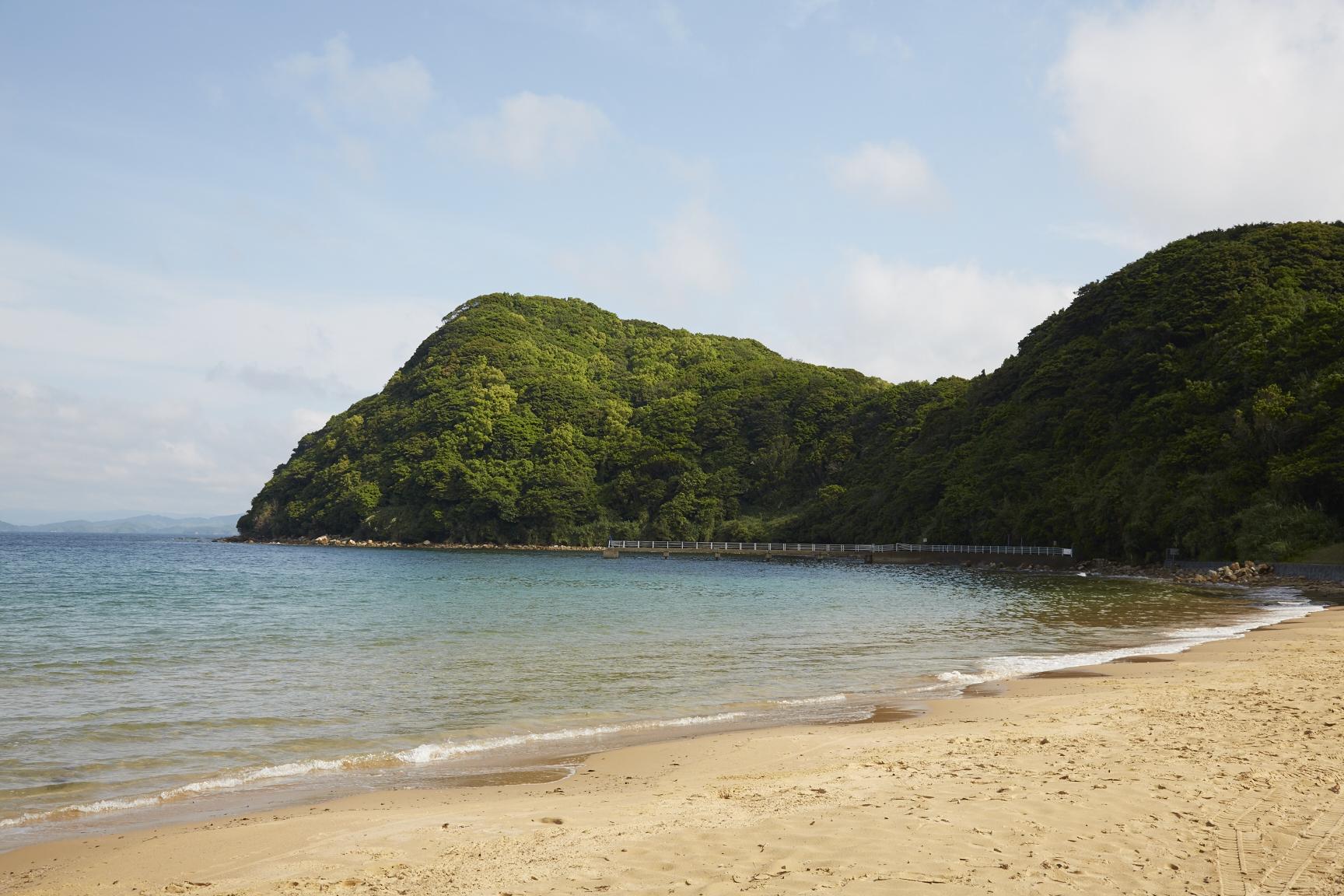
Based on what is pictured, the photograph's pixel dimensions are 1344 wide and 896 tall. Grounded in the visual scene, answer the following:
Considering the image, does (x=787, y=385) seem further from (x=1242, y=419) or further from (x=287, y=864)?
(x=287, y=864)

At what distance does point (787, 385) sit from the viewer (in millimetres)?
147500

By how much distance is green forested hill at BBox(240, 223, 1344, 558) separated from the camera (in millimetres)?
55594

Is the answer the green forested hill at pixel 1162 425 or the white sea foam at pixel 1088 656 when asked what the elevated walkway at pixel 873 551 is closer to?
the green forested hill at pixel 1162 425

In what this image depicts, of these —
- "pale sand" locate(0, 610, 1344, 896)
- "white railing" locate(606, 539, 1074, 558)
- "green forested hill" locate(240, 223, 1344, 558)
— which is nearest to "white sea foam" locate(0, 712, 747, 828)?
"pale sand" locate(0, 610, 1344, 896)

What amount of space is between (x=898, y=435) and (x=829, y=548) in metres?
25.7

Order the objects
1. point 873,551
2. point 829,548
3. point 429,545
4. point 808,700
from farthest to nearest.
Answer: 1. point 429,545
2. point 829,548
3. point 873,551
4. point 808,700

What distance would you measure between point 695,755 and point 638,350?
187 m

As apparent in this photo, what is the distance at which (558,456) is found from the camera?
453 feet

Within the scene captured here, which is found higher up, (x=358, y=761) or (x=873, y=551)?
(x=873, y=551)

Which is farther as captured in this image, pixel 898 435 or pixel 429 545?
pixel 429 545

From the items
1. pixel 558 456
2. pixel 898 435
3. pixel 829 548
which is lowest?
pixel 829 548

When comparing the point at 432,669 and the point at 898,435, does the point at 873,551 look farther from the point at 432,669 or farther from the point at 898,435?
the point at 432,669

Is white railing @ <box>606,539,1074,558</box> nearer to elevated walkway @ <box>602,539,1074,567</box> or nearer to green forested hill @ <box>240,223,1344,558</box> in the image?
elevated walkway @ <box>602,539,1074,567</box>

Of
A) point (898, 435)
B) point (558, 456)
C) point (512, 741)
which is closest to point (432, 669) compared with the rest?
point (512, 741)
